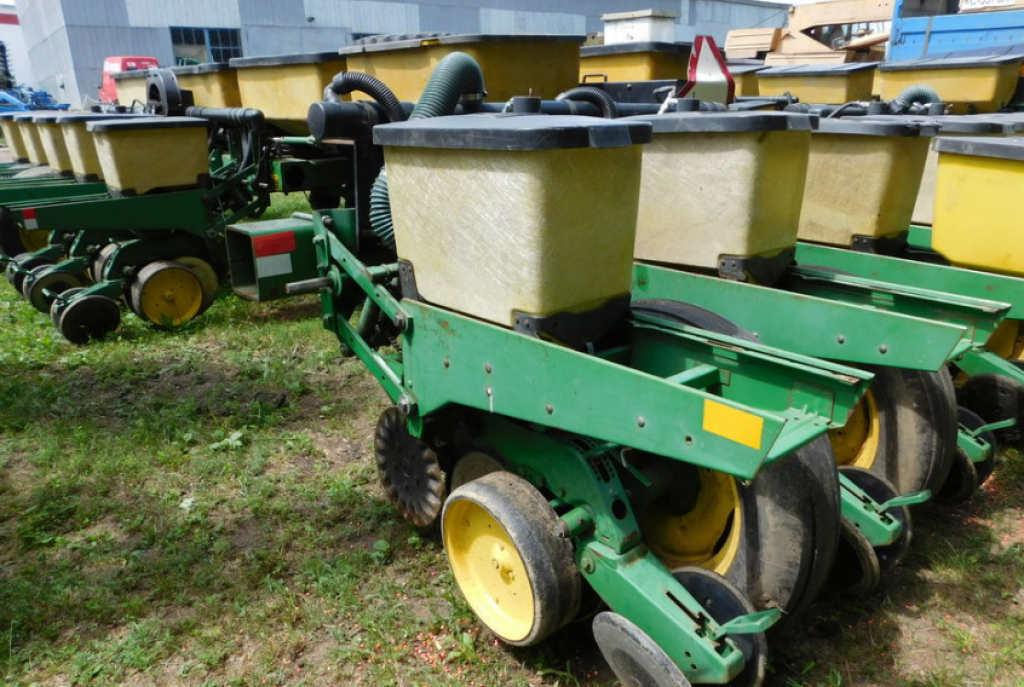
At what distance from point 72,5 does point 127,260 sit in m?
22.3

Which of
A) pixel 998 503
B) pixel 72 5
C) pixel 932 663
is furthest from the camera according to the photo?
pixel 72 5

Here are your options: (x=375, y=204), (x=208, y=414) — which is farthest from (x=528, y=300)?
(x=208, y=414)

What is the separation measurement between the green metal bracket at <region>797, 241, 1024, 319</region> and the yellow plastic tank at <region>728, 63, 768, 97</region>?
12.9 feet

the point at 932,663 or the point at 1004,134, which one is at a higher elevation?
the point at 1004,134

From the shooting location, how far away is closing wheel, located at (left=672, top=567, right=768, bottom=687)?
207 cm

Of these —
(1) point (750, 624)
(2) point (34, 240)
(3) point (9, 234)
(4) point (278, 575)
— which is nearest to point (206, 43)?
(2) point (34, 240)

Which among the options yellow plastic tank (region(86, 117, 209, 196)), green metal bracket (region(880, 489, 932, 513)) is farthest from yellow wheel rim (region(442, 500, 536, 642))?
yellow plastic tank (region(86, 117, 209, 196))

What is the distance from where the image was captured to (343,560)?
300 centimetres

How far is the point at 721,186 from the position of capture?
2.83 metres

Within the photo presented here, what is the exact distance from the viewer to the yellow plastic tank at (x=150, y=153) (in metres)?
5.64

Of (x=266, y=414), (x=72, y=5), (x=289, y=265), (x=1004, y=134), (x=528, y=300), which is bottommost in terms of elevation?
(x=266, y=414)

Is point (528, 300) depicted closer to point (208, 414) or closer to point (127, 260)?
point (208, 414)

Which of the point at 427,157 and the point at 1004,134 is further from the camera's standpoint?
the point at 1004,134

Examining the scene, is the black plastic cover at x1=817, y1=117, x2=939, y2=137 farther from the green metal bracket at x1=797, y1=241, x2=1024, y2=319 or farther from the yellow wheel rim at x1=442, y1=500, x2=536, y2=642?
the yellow wheel rim at x1=442, y1=500, x2=536, y2=642
